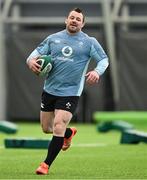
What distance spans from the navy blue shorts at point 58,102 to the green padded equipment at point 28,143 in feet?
12.3

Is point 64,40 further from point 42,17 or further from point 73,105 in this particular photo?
point 42,17

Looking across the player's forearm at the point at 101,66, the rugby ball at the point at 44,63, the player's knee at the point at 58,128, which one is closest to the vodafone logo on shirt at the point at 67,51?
the rugby ball at the point at 44,63

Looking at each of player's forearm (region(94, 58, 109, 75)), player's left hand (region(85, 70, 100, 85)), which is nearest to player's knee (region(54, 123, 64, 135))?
player's left hand (region(85, 70, 100, 85))

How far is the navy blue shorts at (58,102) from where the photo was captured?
1069cm

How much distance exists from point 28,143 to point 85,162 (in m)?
2.72

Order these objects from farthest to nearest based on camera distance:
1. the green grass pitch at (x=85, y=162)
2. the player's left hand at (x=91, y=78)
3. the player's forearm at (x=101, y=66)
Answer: the player's forearm at (x=101, y=66) < the player's left hand at (x=91, y=78) < the green grass pitch at (x=85, y=162)

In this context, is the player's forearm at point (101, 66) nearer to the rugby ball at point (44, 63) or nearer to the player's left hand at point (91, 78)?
the player's left hand at point (91, 78)

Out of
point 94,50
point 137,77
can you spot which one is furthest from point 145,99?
point 94,50

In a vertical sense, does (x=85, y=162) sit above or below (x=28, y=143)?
above

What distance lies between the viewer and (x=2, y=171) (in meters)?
10.7

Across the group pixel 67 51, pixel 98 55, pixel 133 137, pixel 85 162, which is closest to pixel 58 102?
pixel 67 51

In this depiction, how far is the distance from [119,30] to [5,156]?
15857mm

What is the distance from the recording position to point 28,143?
14.8 m

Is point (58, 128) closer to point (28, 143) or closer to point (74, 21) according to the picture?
point (74, 21)
